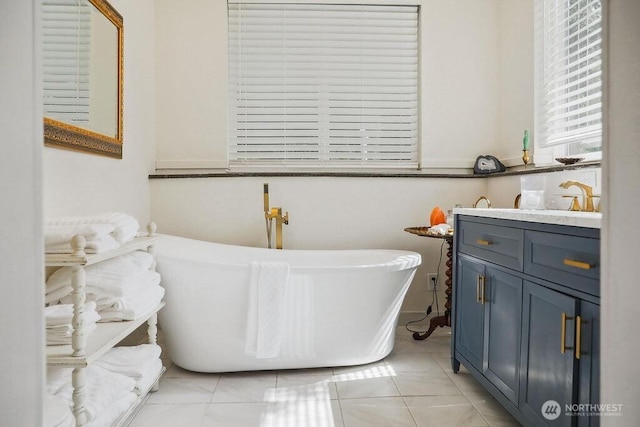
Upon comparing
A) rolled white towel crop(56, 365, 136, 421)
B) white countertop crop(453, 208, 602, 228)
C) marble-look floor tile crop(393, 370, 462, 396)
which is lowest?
marble-look floor tile crop(393, 370, 462, 396)

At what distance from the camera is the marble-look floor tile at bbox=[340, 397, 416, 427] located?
176cm

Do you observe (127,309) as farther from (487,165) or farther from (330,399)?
(487,165)

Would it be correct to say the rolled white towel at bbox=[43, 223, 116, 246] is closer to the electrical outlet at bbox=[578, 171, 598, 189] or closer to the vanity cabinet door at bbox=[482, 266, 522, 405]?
the vanity cabinet door at bbox=[482, 266, 522, 405]

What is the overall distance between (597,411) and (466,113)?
2352 millimetres

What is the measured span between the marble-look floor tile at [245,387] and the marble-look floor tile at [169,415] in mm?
114

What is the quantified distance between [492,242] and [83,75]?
2.01 meters

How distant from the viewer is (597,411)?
46.4 inches

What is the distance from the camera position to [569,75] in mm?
2412

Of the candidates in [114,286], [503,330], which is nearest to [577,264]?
[503,330]

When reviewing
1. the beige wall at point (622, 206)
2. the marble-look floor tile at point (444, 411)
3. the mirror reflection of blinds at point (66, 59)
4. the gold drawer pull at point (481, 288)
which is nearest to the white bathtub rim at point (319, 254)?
the gold drawer pull at point (481, 288)

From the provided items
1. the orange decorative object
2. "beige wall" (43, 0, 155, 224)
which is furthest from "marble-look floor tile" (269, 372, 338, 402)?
"beige wall" (43, 0, 155, 224)

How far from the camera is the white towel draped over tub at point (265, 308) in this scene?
6.86 feet

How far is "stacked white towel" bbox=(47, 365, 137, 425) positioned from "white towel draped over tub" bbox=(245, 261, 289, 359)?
1.93 feet

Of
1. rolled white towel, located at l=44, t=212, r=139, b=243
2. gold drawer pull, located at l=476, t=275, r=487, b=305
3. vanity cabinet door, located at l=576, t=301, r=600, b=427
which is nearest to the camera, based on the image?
vanity cabinet door, located at l=576, t=301, r=600, b=427
